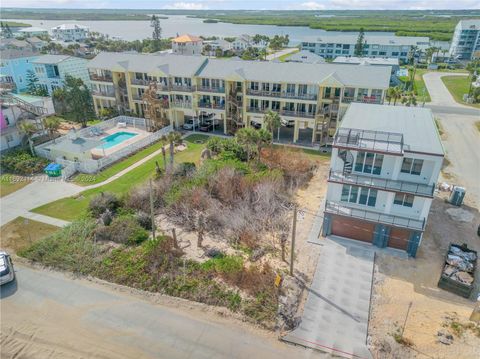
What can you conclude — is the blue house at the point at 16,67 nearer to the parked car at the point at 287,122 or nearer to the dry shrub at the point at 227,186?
the parked car at the point at 287,122

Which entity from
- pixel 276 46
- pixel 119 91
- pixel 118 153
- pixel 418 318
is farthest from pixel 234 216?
pixel 276 46

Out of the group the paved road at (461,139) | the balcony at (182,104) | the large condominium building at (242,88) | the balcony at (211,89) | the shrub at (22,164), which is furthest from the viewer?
the balcony at (182,104)

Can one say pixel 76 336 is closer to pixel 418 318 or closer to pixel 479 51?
pixel 418 318

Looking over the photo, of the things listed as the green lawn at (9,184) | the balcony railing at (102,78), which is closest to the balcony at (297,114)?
the balcony railing at (102,78)

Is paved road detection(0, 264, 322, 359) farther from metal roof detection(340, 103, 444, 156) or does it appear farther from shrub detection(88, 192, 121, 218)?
metal roof detection(340, 103, 444, 156)

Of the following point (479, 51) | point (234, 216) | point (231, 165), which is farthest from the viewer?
point (479, 51)

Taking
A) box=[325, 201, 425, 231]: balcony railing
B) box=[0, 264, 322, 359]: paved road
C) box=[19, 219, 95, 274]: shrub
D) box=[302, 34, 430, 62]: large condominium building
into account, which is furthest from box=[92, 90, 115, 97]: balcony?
box=[302, 34, 430, 62]: large condominium building
